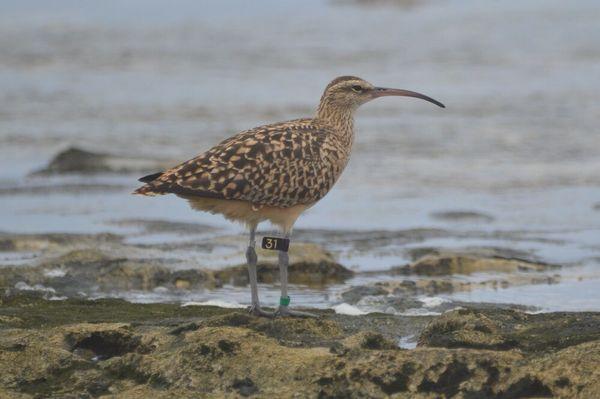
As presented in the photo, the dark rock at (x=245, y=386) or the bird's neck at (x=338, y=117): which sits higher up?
the bird's neck at (x=338, y=117)

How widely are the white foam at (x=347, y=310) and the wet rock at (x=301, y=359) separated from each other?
4.87 ft

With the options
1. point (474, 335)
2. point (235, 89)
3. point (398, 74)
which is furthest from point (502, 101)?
point (474, 335)

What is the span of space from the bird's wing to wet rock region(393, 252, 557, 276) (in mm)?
2534

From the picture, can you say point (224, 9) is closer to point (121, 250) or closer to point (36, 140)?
point (36, 140)

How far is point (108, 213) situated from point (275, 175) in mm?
6258

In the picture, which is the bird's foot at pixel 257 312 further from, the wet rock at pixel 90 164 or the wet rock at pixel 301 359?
the wet rock at pixel 90 164

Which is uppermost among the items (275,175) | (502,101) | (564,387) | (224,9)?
(224,9)

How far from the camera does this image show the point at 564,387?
21.1ft

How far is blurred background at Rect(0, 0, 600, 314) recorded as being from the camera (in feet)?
38.6

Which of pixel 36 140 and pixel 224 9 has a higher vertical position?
pixel 224 9

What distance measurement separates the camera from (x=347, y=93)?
33.5 ft

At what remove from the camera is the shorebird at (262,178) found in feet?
28.0

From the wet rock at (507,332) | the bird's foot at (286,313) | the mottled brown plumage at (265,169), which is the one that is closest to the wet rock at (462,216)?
the mottled brown plumage at (265,169)

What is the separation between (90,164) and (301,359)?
10.8 m
